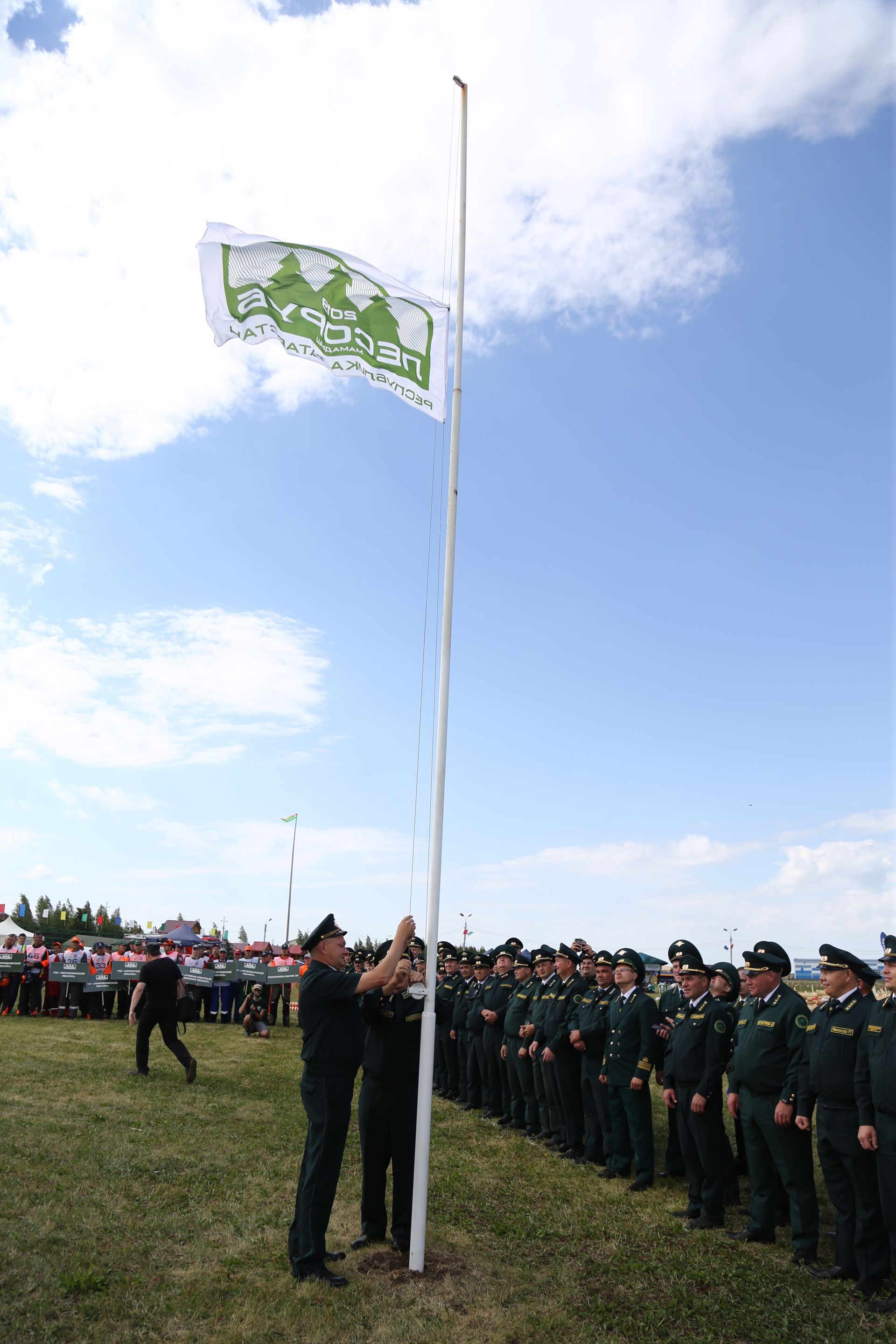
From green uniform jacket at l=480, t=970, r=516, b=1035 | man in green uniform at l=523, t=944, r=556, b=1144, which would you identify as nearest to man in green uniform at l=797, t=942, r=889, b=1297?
man in green uniform at l=523, t=944, r=556, b=1144

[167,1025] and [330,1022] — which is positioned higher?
[330,1022]

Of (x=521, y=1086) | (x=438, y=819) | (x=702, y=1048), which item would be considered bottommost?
(x=521, y=1086)

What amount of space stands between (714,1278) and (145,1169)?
4913 millimetres

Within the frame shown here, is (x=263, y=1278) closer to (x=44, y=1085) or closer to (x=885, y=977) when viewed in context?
(x=885, y=977)

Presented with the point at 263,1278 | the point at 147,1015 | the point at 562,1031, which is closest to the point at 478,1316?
the point at 263,1278

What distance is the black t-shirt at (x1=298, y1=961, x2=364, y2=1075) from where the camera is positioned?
5.66 metres

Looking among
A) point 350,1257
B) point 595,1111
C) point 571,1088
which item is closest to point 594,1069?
point 595,1111

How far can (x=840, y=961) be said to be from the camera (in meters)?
6.42

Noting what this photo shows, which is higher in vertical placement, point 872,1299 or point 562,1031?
point 562,1031

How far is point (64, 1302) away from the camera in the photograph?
16.4ft

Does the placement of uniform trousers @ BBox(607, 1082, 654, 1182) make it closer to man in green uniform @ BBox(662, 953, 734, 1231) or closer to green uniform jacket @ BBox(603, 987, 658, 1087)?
green uniform jacket @ BBox(603, 987, 658, 1087)

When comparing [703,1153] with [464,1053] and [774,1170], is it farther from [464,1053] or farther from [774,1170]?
[464,1053]

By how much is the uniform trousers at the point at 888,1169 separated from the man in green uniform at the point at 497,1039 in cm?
590

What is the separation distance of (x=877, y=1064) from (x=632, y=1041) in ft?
9.95
